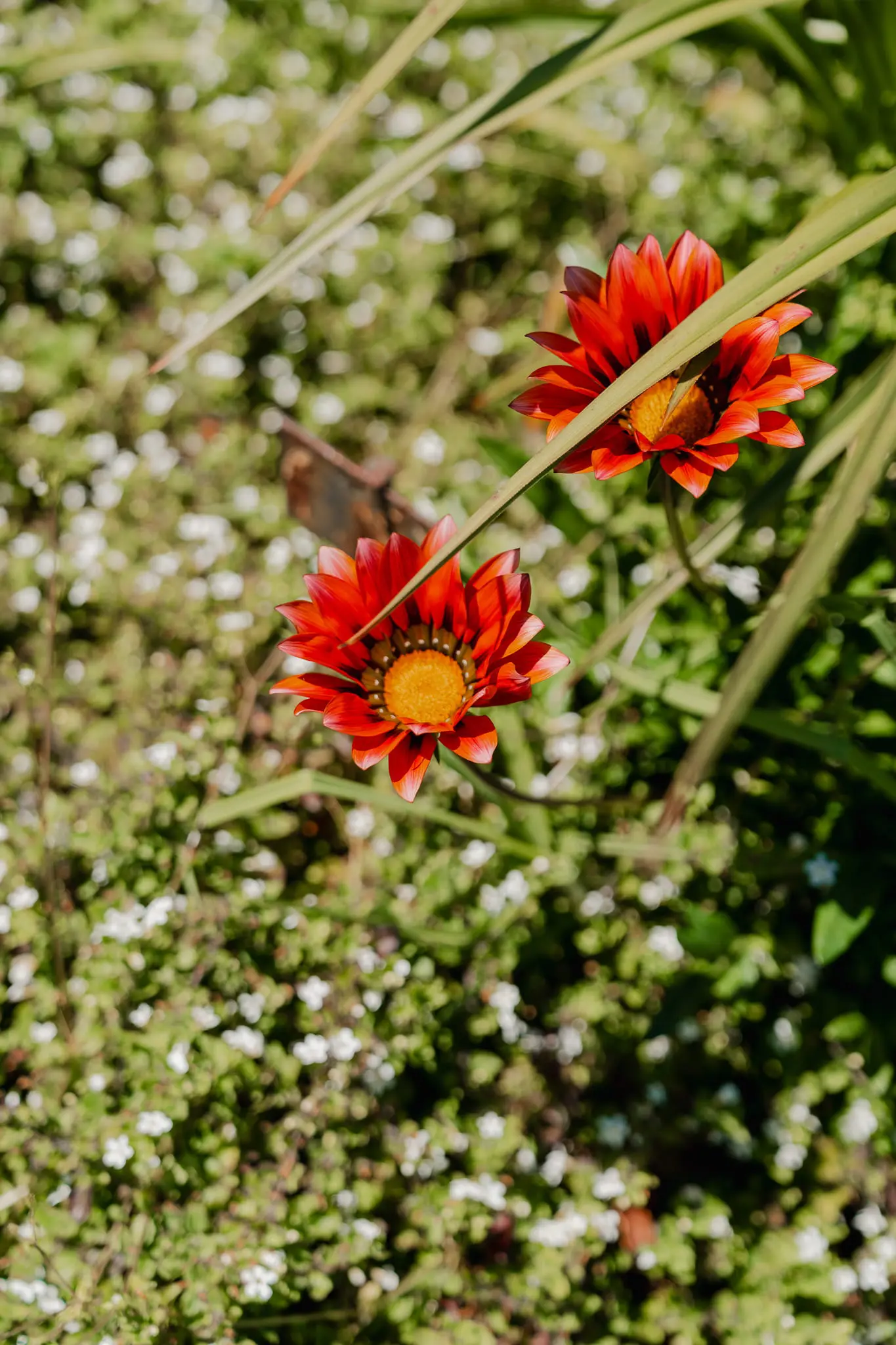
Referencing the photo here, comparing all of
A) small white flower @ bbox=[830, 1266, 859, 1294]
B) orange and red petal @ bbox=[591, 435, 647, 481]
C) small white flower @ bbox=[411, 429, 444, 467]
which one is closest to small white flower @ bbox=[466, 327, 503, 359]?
small white flower @ bbox=[411, 429, 444, 467]

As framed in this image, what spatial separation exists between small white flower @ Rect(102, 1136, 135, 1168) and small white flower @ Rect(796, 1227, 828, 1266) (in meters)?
0.99

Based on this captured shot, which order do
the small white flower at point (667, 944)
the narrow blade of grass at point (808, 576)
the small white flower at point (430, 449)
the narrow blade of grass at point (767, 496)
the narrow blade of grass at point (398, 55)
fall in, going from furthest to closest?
1. the small white flower at point (430, 449)
2. the small white flower at point (667, 944)
3. the narrow blade of grass at point (767, 496)
4. the narrow blade of grass at point (398, 55)
5. the narrow blade of grass at point (808, 576)

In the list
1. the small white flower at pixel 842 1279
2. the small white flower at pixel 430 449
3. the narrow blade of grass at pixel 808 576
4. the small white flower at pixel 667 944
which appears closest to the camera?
the narrow blade of grass at pixel 808 576

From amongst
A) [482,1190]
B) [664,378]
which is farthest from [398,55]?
[482,1190]

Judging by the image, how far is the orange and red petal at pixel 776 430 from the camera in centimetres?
100

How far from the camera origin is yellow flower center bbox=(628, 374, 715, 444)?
3.47 ft

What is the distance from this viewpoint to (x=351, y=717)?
1.00 metres

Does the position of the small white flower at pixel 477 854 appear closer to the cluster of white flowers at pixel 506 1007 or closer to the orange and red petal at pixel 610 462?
the cluster of white flowers at pixel 506 1007

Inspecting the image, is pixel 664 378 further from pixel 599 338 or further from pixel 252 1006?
pixel 252 1006

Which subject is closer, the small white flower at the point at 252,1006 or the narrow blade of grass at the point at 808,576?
the narrow blade of grass at the point at 808,576

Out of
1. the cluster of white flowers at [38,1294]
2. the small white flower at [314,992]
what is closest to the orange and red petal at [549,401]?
the small white flower at [314,992]

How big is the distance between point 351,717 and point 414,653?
149 millimetres

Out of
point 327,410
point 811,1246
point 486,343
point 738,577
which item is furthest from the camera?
point 486,343

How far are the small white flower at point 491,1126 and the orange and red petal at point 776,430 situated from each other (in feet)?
3.35
